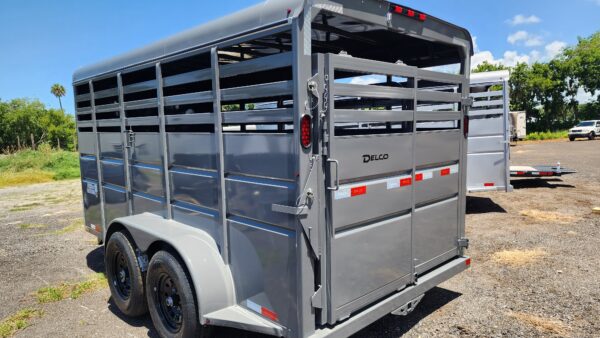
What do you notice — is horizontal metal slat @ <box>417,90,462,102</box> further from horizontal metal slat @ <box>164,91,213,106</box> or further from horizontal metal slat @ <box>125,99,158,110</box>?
horizontal metal slat @ <box>125,99,158,110</box>

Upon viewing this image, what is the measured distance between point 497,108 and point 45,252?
27.3ft

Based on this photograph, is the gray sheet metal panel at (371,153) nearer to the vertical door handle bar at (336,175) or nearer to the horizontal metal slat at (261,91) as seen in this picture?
the vertical door handle bar at (336,175)

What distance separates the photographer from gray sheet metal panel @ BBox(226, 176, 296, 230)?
2.48 metres

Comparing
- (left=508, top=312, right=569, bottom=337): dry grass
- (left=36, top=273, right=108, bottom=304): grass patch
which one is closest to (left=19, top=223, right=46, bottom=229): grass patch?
(left=36, top=273, right=108, bottom=304): grass patch

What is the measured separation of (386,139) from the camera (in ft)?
9.57

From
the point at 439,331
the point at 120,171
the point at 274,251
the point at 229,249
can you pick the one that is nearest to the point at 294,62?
the point at 274,251

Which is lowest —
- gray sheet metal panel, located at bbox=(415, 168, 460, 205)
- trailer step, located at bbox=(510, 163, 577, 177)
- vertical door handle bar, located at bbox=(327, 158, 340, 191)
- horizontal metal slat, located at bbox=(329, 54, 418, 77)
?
trailer step, located at bbox=(510, 163, 577, 177)

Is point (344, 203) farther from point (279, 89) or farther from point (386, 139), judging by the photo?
point (279, 89)

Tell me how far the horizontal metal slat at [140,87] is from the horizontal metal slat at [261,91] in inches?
45.0

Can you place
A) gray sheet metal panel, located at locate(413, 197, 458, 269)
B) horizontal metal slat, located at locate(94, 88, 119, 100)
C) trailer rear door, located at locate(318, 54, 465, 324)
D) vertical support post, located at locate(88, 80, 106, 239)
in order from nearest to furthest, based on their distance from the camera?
trailer rear door, located at locate(318, 54, 465, 324), gray sheet metal panel, located at locate(413, 197, 458, 269), horizontal metal slat, located at locate(94, 88, 119, 100), vertical support post, located at locate(88, 80, 106, 239)

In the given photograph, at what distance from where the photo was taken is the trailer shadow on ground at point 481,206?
789 centimetres

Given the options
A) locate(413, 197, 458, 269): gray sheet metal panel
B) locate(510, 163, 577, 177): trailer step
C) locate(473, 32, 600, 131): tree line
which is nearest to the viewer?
locate(413, 197, 458, 269): gray sheet metal panel

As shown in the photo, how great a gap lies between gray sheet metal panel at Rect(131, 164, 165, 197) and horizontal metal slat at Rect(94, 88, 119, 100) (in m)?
0.88

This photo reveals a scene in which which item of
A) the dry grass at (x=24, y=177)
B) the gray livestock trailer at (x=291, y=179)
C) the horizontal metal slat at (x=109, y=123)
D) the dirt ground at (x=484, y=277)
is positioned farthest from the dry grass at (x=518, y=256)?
the dry grass at (x=24, y=177)
